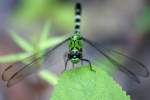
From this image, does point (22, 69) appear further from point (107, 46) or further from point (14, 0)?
point (14, 0)

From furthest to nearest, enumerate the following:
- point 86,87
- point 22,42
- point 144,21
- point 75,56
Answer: point 144,21 → point 22,42 → point 75,56 → point 86,87

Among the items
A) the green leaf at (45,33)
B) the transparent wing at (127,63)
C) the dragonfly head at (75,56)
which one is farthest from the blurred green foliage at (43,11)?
the dragonfly head at (75,56)

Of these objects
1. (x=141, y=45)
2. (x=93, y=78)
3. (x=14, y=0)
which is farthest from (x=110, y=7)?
(x=93, y=78)

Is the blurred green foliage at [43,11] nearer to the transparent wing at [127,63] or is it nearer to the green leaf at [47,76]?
the transparent wing at [127,63]

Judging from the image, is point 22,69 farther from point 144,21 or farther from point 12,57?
point 144,21

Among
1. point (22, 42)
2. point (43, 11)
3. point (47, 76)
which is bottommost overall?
point (47, 76)

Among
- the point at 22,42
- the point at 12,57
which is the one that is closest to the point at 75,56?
the point at 12,57
